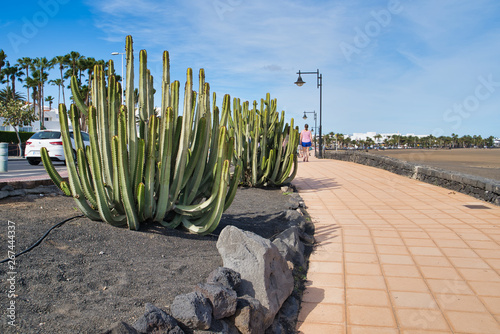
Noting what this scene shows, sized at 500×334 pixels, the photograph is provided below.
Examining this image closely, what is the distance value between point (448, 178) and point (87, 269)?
360 inches

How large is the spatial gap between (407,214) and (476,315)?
12.6 feet

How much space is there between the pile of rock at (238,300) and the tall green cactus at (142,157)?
2.31 feet

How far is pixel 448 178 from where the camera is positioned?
985cm

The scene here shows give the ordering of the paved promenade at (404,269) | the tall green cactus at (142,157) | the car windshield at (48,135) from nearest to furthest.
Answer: the paved promenade at (404,269) < the tall green cactus at (142,157) < the car windshield at (48,135)

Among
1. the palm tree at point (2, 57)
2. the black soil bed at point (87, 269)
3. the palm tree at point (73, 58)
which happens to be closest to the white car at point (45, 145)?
the black soil bed at point (87, 269)

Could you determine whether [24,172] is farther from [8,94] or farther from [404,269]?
[8,94]

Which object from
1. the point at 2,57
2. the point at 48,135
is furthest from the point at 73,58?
the point at 48,135

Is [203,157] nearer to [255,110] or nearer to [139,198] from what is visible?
[139,198]

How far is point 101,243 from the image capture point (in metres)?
3.61

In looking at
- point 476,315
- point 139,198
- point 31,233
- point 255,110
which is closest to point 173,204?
point 139,198

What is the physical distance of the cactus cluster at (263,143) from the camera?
29.2ft

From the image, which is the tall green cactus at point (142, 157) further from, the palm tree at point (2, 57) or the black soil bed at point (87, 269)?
the palm tree at point (2, 57)

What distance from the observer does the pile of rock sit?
2.38 m

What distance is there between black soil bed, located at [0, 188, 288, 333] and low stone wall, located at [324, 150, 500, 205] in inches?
247
